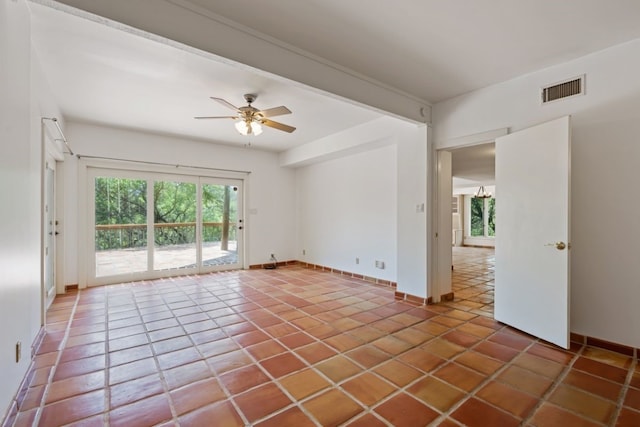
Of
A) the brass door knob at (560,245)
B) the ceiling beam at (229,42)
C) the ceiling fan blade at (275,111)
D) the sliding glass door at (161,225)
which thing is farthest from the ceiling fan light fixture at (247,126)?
the brass door knob at (560,245)

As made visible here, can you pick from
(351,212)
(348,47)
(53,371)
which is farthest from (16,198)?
(351,212)

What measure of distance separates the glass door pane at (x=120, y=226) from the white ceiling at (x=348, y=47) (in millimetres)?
1594

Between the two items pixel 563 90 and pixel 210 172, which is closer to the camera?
pixel 563 90

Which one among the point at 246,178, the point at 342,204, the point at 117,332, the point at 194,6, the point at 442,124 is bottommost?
the point at 117,332

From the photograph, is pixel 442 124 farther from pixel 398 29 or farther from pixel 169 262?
pixel 169 262

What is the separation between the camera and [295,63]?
2.56m

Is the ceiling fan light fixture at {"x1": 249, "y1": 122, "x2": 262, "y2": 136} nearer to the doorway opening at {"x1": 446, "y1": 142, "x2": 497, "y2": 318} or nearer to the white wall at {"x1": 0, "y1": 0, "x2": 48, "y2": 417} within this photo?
the white wall at {"x1": 0, "y1": 0, "x2": 48, "y2": 417}

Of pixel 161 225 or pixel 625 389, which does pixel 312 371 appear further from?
pixel 161 225

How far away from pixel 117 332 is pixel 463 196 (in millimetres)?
12720

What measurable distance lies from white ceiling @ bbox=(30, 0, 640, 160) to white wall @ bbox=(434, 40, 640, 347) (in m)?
0.22

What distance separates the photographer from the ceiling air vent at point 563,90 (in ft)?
8.88

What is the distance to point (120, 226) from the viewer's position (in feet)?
16.7

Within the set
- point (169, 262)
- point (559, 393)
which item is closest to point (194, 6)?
point (559, 393)

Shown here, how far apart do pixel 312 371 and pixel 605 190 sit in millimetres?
2951
